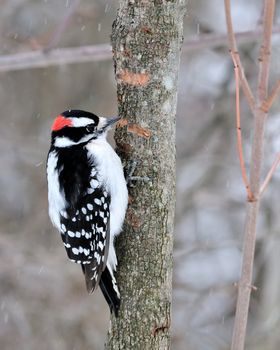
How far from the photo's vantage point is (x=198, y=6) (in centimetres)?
918

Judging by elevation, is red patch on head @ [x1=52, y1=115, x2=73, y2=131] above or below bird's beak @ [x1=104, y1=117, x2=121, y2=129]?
above

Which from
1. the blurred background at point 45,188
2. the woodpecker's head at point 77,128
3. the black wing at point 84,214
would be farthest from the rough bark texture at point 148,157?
the blurred background at point 45,188

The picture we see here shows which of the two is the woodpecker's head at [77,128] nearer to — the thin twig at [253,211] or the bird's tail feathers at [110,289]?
the bird's tail feathers at [110,289]

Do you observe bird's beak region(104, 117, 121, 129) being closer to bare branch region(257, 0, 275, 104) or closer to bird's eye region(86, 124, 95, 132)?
bird's eye region(86, 124, 95, 132)

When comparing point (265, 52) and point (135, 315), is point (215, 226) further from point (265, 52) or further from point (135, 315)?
point (265, 52)

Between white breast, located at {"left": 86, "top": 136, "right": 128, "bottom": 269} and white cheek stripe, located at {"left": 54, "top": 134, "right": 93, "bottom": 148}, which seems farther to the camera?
white cheek stripe, located at {"left": 54, "top": 134, "right": 93, "bottom": 148}

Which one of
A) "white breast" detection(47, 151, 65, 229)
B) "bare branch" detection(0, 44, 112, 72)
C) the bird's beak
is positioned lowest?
"white breast" detection(47, 151, 65, 229)

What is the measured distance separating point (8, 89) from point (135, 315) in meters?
6.00

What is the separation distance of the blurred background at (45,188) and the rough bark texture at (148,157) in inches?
109

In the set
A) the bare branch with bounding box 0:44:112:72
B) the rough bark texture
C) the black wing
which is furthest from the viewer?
the bare branch with bounding box 0:44:112:72

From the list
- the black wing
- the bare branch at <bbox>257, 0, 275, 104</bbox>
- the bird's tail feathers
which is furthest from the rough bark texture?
the bare branch at <bbox>257, 0, 275, 104</bbox>

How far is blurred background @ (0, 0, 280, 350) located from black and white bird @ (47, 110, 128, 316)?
2.20 meters

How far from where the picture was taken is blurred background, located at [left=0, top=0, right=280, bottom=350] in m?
7.55

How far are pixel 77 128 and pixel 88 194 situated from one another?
0.46m
